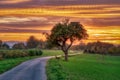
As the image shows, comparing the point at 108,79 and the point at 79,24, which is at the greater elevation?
the point at 79,24

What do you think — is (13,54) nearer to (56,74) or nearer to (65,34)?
(65,34)

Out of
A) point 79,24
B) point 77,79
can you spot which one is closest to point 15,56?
point 79,24

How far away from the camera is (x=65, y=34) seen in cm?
9750

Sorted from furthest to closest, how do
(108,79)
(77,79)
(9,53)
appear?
(9,53)
(108,79)
(77,79)

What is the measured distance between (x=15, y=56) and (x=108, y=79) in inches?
2545

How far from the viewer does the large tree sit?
97812 millimetres

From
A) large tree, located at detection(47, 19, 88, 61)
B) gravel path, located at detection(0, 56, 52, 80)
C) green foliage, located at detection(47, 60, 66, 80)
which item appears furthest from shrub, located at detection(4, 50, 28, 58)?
gravel path, located at detection(0, 56, 52, 80)

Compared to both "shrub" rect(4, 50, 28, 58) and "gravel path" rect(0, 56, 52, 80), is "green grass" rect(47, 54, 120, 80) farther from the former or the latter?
"shrub" rect(4, 50, 28, 58)

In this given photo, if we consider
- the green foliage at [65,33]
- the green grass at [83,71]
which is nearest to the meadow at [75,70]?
the green grass at [83,71]

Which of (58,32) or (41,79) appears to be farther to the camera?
(58,32)

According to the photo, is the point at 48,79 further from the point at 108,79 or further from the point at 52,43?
the point at 52,43

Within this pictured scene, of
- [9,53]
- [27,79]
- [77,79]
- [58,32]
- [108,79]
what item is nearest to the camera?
[27,79]

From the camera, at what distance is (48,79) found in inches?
1454

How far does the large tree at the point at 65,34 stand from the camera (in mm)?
97812
